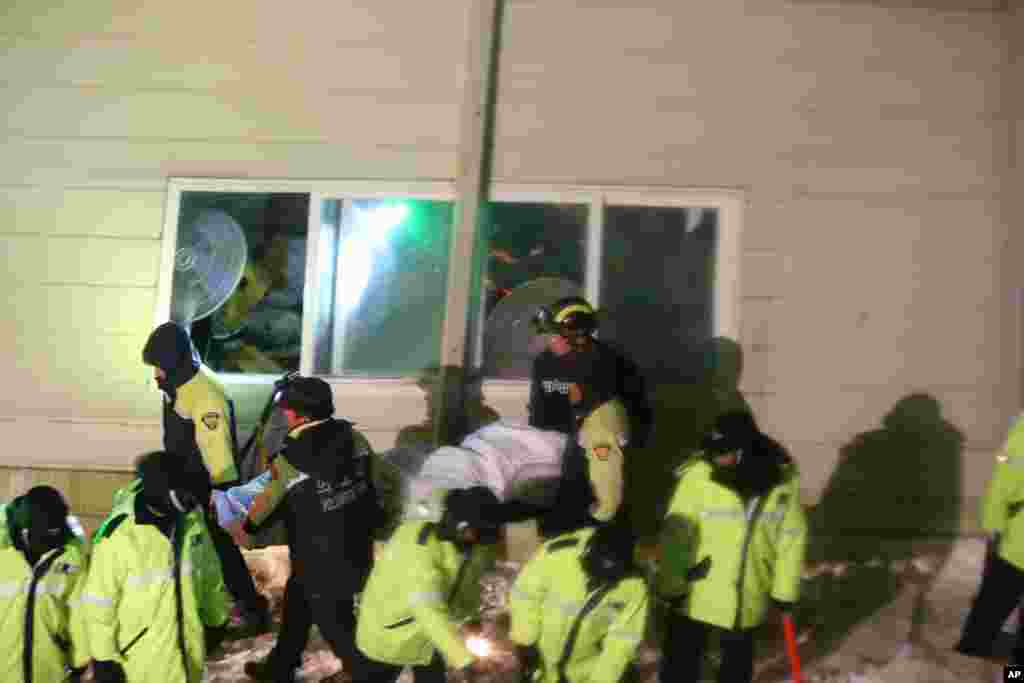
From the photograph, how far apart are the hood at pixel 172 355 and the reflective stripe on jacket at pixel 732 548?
2791 millimetres

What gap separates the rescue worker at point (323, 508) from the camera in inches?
178

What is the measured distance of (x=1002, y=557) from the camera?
5.01m

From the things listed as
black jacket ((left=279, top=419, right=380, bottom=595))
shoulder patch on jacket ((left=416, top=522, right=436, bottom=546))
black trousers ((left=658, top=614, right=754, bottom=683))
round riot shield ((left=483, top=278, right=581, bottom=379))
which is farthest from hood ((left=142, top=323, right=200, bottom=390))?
black trousers ((left=658, top=614, right=754, bottom=683))

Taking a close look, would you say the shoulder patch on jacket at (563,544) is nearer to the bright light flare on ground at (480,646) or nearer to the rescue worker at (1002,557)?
the bright light flare on ground at (480,646)

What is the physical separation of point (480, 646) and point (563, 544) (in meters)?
1.37

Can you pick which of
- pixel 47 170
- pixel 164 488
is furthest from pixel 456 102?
pixel 164 488

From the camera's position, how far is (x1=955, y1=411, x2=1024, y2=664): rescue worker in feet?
15.9

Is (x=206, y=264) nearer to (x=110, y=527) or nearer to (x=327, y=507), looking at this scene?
(x=327, y=507)

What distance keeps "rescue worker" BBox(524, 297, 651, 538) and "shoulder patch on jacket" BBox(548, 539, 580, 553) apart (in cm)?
66

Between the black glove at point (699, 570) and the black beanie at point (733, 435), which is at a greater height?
the black beanie at point (733, 435)

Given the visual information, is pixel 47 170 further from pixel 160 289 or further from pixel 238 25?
pixel 238 25

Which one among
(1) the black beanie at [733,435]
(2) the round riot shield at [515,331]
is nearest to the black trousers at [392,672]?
(1) the black beanie at [733,435]

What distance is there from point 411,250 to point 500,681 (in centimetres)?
303

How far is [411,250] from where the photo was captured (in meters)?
6.58
